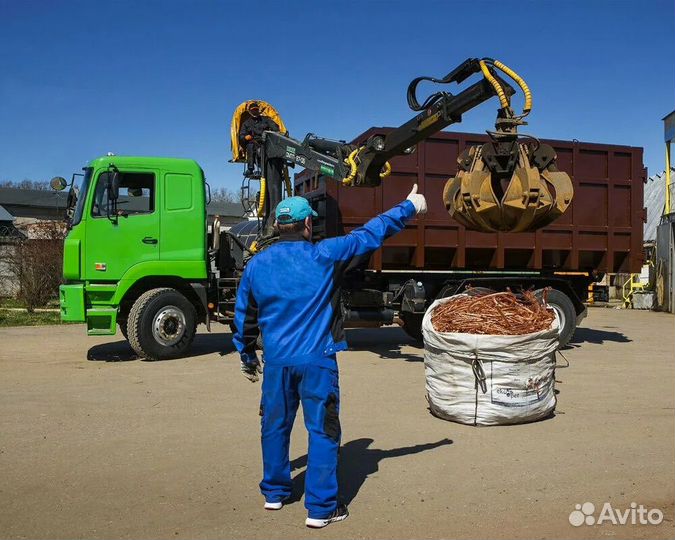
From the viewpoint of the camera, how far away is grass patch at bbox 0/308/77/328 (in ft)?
53.6

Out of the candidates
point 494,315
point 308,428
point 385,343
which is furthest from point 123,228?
point 308,428

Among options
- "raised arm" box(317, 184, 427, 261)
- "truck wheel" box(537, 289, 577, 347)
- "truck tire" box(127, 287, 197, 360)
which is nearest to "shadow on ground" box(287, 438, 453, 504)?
"raised arm" box(317, 184, 427, 261)

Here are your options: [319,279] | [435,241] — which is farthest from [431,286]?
[319,279]

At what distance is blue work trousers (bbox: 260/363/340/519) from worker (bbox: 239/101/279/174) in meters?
7.79

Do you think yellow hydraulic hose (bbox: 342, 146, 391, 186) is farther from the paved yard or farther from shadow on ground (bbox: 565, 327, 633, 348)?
shadow on ground (bbox: 565, 327, 633, 348)

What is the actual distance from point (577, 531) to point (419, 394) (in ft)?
12.0

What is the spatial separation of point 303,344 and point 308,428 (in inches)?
19.2

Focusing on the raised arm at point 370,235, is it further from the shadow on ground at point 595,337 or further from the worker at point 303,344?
the shadow on ground at point 595,337

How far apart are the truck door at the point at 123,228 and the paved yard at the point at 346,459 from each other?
5.58 ft

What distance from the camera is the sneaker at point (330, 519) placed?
3.60 meters

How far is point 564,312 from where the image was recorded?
11.0 m

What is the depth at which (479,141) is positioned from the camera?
10.9 m

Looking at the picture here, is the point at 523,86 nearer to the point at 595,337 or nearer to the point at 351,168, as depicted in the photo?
the point at 351,168

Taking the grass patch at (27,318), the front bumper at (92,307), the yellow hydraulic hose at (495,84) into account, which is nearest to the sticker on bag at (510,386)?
the yellow hydraulic hose at (495,84)
